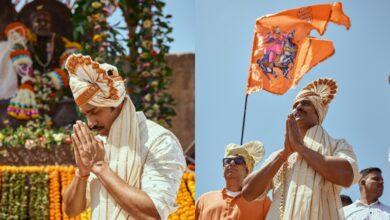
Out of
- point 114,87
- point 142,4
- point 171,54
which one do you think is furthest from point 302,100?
point 171,54

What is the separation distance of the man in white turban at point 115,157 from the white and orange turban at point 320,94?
811 mm

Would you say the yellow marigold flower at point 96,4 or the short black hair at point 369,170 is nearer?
the short black hair at point 369,170

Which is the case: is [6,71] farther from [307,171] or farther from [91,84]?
[91,84]

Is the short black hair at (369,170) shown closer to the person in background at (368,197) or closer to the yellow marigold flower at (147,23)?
the person in background at (368,197)

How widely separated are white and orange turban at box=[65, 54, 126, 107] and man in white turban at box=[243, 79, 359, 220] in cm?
76

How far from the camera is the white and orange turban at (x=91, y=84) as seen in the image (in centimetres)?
217

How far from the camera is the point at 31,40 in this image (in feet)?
25.4

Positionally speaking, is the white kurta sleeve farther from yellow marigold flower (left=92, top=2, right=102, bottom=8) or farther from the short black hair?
yellow marigold flower (left=92, top=2, right=102, bottom=8)

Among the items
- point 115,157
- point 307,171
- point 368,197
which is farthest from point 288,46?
point 115,157

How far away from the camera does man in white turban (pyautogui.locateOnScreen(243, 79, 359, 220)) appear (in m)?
2.65

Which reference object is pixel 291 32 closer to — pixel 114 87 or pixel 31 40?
pixel 114 87

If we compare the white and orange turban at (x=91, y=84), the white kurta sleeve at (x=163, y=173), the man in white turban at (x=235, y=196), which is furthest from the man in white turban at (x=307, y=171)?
the white and orange turban at (x=91, y=84)

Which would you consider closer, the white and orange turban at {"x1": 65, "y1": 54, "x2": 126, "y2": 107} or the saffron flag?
the white and orange turban at {"x1": 65, "y1": 54, "x2": 126, "y2": 107}

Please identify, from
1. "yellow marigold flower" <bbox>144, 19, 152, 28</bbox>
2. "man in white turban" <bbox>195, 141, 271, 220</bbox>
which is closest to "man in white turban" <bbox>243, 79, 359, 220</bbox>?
"man in white turban" <bbox>195, 141, 271, 220</bbox>
